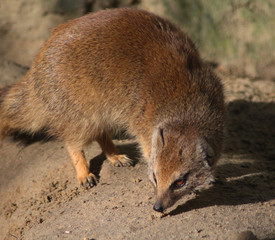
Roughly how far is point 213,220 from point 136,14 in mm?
2285

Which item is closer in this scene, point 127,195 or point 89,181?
point 127,195

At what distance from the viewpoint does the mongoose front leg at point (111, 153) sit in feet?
15.3

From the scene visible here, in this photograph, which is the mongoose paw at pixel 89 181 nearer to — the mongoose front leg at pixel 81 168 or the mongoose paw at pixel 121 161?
the mongoose front leg at pixel 81 168

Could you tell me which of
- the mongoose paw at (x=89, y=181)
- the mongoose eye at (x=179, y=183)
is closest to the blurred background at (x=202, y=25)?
the mongoose paw at (x=89, y=181)

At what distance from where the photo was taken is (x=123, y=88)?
4246 mm

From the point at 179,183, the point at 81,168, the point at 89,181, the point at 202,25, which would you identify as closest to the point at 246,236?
the point at 179,183

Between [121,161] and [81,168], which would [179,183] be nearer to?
[121,161]

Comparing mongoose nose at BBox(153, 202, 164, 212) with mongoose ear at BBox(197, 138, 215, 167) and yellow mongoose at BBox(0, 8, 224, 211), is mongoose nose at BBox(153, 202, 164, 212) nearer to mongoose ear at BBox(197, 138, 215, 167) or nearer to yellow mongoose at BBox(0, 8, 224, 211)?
yellow mongoose at BBox(0, 8, 224, 211)

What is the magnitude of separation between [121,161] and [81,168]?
1.45 ft

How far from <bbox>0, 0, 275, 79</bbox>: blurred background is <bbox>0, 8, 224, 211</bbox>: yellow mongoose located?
173 cm

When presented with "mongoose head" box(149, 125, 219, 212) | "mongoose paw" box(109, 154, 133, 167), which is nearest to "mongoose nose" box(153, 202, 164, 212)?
"mongoose head" box(149, 125, 219, 212)

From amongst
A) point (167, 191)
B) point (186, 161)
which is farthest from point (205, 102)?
point (167, 191)

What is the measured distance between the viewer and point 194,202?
3.74 metres

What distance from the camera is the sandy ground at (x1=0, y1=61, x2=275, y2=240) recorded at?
3.37 meters
